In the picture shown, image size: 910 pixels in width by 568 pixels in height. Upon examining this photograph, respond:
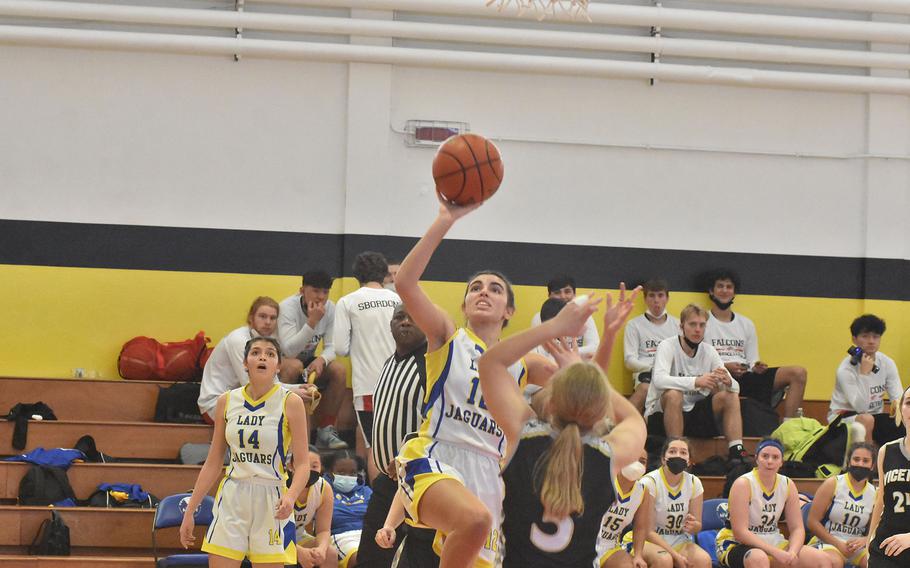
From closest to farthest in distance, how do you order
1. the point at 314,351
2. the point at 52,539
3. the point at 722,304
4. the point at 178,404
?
the point at 52,539, the point at 178,404, the point at 314,351, the point at 722,304

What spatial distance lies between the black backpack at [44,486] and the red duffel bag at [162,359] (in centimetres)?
160

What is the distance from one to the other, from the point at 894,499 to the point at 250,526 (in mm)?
3449

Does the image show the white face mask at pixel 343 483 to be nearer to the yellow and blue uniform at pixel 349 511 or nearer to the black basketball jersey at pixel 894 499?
the yellow and blue uniform at pixel 349 511

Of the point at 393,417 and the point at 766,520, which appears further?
the point at 766,520

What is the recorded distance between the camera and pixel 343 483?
8.02 metres

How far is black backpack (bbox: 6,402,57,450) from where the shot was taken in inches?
340

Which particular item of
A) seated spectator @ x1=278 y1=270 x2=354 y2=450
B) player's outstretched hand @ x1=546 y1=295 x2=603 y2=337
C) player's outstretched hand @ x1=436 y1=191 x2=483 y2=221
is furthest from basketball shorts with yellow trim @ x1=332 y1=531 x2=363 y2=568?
player's outstretched hand @ x1=546 y1=295 x2=603 y2=337

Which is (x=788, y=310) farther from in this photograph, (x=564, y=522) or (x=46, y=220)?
(x=564, y=522)

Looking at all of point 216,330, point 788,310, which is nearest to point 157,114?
point 216,330

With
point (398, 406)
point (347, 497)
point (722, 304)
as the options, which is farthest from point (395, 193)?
point (398, 406)

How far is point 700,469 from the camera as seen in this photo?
909 centimetres

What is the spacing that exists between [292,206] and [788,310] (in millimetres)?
4807

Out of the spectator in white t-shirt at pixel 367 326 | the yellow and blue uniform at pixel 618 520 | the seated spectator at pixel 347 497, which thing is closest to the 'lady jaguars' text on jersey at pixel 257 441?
the seated spectator at pixel 347 497

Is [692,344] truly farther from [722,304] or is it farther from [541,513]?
[541,513]
